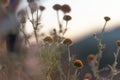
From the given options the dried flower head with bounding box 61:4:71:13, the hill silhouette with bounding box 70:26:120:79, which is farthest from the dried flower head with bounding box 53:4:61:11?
the hill silhouette with bounding box 70:26:120:79

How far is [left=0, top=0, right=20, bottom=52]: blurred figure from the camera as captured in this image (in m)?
3.01

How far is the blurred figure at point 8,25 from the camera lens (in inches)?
118

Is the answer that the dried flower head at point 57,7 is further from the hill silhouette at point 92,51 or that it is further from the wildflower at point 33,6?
the wildflower at point 33,6

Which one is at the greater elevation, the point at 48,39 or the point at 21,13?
the point at 21,13

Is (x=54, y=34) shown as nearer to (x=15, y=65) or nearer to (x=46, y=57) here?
(x=46, y=57)

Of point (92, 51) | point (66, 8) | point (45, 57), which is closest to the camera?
point (45, 57)

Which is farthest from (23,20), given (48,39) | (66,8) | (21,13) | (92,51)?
(92,51)

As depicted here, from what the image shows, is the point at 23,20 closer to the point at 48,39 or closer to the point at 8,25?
the point at 8,25

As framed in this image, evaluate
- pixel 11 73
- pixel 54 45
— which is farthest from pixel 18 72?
pixel 54 45

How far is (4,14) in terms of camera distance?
3.14 m

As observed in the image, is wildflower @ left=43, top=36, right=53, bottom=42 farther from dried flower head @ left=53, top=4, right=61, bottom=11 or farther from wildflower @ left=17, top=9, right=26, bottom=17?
dried flower head @ left=53, top=4, right=61, bottom=11

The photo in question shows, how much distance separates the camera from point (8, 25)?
10.6ft

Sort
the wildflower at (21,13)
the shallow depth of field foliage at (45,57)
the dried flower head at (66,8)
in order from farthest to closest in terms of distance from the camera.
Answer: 1. the dried flower head at (66,8)
2. the wildflower at (21,13)
3. the shallow depth of field foliage at (45,57)

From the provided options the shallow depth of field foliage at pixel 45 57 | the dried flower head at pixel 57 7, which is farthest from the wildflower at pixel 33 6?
the dried flower head at pixel 57 7
